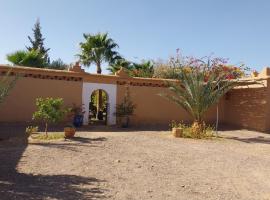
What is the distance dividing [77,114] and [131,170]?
8644mm

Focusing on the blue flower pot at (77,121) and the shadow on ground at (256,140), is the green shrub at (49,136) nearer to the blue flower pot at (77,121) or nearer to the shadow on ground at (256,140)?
the blue flower pot at (77,121)

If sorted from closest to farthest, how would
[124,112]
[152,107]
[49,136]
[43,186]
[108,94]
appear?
[43,186] < [49,136] < [124,112] < [108,94] < [152,107]

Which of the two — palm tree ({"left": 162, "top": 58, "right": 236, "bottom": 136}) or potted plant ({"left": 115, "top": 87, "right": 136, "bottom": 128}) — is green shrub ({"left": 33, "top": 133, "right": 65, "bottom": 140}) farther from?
palm tree ({"left": 162, "top": 58, "right": 236, "bottom": 136})

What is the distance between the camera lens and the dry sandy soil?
6020 millimetres

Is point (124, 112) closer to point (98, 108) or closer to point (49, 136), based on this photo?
point (98, 108)

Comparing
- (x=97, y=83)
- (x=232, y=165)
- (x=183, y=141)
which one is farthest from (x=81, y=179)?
(x=97, y=83)

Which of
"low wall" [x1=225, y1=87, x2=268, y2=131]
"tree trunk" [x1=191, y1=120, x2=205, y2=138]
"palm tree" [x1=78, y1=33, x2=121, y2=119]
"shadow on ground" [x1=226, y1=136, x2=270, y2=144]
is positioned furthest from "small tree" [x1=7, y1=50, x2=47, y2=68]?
"shadow on ground" [x1=226, y1=136, x2=270, y2=144]

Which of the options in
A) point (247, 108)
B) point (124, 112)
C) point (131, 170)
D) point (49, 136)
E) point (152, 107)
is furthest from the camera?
point (247, 108)

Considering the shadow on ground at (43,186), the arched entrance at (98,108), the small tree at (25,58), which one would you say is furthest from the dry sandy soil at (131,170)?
the small tree at (25,58)

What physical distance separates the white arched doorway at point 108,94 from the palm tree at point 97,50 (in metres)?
6.03

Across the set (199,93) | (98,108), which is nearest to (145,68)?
(98,108)

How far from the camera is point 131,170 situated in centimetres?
765

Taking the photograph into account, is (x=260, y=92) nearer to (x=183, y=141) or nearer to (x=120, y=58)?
(x=183, y=141)

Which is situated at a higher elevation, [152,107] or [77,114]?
[152,107]
